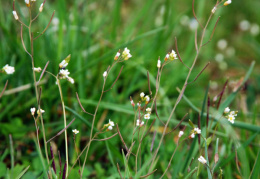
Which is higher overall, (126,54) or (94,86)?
(126,54)

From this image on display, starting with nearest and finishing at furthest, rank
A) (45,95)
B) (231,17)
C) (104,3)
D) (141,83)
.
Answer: (45,95), (141,83), (104,3), (231,17)

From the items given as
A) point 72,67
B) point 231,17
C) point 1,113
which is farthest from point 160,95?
point 231,17

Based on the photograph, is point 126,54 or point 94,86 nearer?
point 126,54

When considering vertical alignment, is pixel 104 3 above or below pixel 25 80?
above

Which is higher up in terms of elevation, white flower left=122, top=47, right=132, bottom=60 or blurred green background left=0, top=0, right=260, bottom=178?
white flower left=122, top=47, right=132, bottom=60

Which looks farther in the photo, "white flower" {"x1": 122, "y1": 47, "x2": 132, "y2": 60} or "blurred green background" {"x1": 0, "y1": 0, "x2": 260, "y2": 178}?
"blurred green background" {"x1": 0, "y1": 0, "x2": 260, "y2": 178}

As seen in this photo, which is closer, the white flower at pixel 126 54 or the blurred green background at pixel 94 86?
the white flower at pixel 126 54

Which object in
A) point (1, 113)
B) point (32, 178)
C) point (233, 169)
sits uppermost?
point (1, 113)

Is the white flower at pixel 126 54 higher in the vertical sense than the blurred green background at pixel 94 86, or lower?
higher

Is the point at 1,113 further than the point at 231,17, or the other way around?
the point at 231,17

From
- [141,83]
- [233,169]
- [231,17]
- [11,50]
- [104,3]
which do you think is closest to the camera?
[233,169]

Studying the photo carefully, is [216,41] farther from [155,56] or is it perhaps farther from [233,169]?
[233,169]
